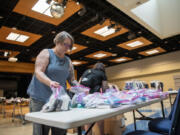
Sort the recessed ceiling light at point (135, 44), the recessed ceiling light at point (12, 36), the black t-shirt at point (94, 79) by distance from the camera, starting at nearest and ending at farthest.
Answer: the black t-shirt at point (94, 79) < the recessed ceiling light at point (12, 36) < the recessed ceiling light at point (135, 44)


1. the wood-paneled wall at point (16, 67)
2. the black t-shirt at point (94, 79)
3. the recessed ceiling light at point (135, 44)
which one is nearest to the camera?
the black t-shirt at point (94, 79)

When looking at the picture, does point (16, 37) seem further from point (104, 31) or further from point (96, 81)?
point (96, 81)

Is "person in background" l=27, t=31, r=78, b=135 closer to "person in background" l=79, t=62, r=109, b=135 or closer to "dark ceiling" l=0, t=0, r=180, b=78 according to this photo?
"person in background" l=79, t=62, r=109, b=135

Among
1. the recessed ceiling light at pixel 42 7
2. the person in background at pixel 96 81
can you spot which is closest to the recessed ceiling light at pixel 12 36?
the recessed ceiling light at pixel 42 7

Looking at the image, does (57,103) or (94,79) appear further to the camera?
(94,79)

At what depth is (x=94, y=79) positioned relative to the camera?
7.26 ft

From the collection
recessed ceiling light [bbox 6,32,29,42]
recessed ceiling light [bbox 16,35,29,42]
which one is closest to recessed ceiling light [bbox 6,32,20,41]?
recessed ceiling light [bbox 6,32,29,42]

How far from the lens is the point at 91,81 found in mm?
2203

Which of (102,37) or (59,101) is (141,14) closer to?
(102,37)

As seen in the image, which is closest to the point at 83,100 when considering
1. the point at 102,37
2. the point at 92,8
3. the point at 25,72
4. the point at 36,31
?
the point at 92,8

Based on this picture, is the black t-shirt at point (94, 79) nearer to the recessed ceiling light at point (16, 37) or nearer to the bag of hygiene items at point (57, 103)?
the bag of hygiene items at point (57, 103)

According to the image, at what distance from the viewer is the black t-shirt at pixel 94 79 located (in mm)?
2193

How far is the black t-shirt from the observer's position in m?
2.19

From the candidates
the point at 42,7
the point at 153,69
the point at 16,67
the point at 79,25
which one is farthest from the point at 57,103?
the point at 153,69
